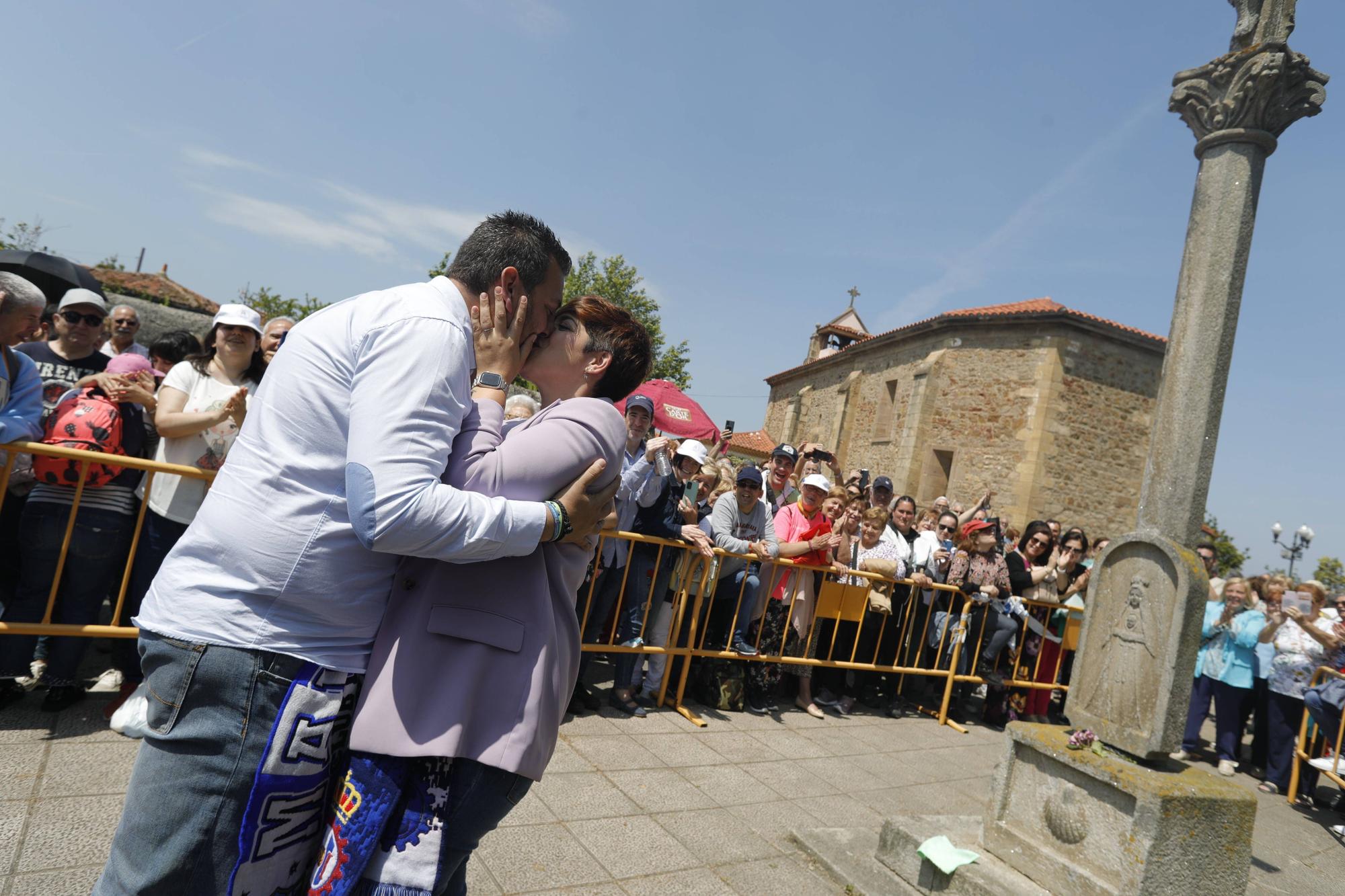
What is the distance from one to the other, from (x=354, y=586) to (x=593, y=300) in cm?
79

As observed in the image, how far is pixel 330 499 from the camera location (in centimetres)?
140

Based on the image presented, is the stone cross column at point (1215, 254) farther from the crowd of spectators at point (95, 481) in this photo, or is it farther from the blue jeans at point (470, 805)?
the crowd of spectators at point (95, 481)

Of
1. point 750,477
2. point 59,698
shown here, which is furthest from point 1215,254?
point 59,698

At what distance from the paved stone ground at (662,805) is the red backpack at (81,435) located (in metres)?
1.15

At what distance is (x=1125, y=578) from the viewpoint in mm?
3877

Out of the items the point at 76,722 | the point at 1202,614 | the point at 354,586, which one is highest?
the point at 1202,614

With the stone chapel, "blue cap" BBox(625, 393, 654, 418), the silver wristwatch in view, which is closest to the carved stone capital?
"blue cap" BBox(625, 393, 654, 418)

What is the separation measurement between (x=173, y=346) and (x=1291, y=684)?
10007 mm

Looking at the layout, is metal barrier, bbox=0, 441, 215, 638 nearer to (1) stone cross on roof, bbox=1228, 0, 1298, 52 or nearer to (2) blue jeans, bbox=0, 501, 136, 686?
(2) blue jeans, bbox=0, 501, 136, 686

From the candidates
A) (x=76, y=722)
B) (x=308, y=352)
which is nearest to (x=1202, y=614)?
(x=308, y=352)

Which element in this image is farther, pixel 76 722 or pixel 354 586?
pixel 76 722

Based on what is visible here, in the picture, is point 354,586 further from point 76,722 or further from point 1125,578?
point 1125,578

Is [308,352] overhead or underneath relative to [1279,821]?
overhead

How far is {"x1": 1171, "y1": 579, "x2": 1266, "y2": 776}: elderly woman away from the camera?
7.68 metres
